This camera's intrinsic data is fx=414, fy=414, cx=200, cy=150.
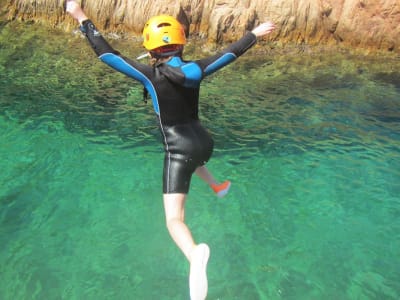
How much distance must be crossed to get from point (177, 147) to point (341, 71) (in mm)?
8727

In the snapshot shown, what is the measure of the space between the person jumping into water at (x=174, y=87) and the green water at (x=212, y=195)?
3.66 ft

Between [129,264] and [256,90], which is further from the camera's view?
[256,90]

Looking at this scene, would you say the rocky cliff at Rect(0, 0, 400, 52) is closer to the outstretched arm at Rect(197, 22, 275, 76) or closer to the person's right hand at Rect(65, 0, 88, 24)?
the outstretched arm at Rect(197, 22, 275, 76)

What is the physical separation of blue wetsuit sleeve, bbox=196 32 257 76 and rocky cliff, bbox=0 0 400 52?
933 cm

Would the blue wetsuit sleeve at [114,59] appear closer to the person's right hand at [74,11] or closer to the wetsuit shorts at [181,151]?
the person's right hand at [74,11]

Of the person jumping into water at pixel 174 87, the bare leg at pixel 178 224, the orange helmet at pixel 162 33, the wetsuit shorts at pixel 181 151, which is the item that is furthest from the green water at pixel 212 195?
the orange helmet at pixel 162 33

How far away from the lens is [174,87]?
3971mm

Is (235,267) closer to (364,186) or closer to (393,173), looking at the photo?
(364,186)

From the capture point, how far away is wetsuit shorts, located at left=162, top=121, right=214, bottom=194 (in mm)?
4195

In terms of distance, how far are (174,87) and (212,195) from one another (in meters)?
2.59

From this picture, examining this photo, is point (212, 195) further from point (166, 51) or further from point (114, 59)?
point (114, 59)

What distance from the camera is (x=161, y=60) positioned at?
3.96 metres

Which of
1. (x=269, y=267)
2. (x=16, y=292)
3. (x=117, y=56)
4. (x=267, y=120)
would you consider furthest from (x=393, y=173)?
(x=16, y=292)

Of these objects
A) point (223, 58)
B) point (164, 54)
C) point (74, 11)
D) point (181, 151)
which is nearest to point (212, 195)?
point (181, 151)
